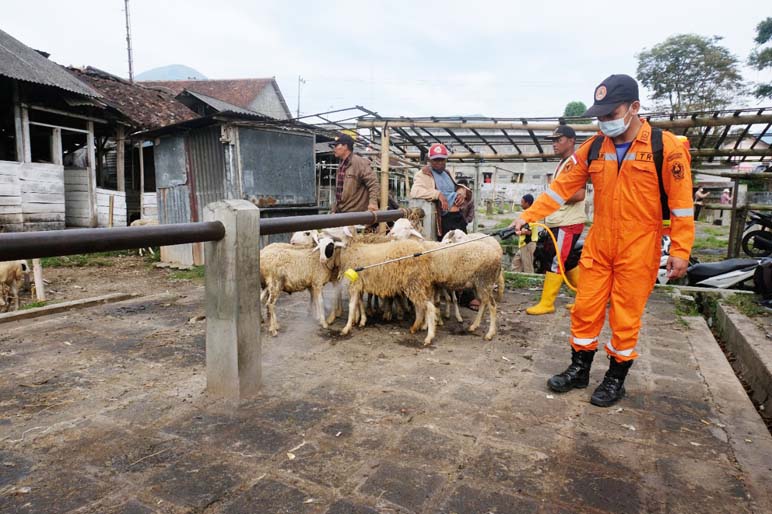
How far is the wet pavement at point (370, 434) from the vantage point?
2029 mm

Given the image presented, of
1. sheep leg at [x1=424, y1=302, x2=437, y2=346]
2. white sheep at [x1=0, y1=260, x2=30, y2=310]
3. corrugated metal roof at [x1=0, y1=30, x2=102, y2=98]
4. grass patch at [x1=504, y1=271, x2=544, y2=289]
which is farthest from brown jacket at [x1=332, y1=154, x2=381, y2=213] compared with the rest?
corrugated metal roof at [x1=0, y1=30, x2=102, y2=98]

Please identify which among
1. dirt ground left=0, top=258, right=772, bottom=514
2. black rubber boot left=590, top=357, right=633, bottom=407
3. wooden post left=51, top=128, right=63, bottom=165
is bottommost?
dirt ground left=0, top=258, right=772, bottom=514

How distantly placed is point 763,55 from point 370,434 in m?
26.1

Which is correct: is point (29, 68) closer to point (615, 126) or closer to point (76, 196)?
point (76, 196)

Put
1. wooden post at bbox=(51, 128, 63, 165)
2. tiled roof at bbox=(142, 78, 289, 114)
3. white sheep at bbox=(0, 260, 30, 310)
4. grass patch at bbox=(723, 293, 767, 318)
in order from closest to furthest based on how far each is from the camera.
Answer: grass patch at bbox=(723, 293, 767, 318)
white sheep at bbox=(0, 260, 30, 310)
wooden post at bbox=(51, 128, 63, 165)
tiled roof at bbox=(142, 78, 289, 114)

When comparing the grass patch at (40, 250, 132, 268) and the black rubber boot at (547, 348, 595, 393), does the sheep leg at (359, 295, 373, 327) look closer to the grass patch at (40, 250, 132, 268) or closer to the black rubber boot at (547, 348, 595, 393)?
the black rubber boot at (547, 348, 595, 393)

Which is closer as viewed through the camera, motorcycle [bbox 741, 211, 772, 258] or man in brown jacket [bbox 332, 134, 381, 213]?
man in brown jacket [bbox 332, 134, 381, 213]

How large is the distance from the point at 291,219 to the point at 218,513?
1.92m

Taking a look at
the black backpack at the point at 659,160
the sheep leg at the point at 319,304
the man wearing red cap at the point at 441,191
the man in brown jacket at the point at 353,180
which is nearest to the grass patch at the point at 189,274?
the man in brown jacket at the point at 353,180

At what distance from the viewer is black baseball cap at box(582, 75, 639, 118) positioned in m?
2.95

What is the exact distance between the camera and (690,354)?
3.96 m

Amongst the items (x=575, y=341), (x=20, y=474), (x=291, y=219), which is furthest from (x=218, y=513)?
(x=575, y=341)

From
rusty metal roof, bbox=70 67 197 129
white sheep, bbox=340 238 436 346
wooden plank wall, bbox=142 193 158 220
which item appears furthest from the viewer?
rusty metal roof, bbox=70 67 197 129

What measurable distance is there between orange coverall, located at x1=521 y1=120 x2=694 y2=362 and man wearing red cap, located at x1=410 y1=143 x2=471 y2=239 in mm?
2691
